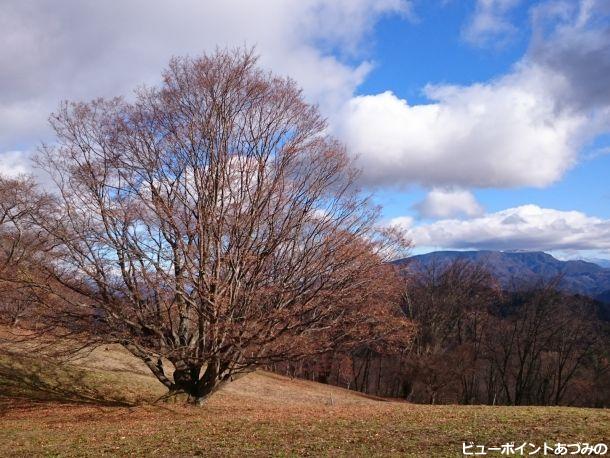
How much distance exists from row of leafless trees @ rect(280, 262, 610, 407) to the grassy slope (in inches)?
1018

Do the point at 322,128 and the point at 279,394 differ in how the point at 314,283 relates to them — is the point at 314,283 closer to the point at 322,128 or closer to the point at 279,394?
the point at 322,128

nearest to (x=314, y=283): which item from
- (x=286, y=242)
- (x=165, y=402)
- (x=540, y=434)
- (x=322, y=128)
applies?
(x=286, y=242)

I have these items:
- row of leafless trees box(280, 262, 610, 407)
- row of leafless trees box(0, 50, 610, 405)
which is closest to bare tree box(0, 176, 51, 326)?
row of leafless trees box(0, 50, 610, 405)

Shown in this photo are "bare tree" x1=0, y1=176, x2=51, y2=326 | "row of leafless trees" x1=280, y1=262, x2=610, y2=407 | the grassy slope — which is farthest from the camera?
"row of leafless trees" x1=280, y1=262, x2=610, y2=407

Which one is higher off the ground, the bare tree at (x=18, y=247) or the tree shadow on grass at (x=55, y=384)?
the bare tree at (x=18, y=247)

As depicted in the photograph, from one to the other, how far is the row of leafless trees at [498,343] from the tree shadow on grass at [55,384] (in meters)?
23.9

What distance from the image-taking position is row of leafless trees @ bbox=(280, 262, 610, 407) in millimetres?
43281

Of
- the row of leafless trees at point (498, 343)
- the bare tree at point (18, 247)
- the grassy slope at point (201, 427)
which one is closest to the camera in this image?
the grassy slope at point (201, 427)

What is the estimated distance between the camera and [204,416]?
14.9 meters

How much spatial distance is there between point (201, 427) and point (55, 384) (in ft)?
31.9

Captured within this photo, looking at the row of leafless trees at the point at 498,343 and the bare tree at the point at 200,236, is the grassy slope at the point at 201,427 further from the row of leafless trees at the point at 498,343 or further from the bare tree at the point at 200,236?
the row of leafless trees at the point at 498,343

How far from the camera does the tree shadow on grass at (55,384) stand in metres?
17.3

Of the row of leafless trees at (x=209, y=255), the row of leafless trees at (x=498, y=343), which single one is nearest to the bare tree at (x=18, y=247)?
the row of leafless trees at (x=209, y=255)

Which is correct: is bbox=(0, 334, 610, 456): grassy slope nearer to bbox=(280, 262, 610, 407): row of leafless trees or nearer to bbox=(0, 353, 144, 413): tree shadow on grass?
bbox=(0, 353, 144, 413): tree shadow on grass
